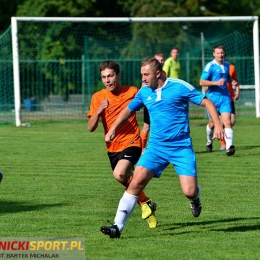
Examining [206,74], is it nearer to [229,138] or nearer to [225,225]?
[229,138]

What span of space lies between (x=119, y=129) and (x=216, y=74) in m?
7.47

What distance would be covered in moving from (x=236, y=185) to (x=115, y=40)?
19546 mm

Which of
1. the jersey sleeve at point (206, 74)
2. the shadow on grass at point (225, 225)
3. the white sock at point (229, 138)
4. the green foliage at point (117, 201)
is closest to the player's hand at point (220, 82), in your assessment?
the jersey sleeve at point (206, 74)

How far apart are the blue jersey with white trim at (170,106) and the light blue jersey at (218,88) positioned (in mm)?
7908

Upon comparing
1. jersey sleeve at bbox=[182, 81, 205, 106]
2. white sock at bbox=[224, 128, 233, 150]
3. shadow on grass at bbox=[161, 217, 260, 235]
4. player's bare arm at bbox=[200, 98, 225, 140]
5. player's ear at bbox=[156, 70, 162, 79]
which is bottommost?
shadow on grass at bbox=[161, 217, 260, 235]

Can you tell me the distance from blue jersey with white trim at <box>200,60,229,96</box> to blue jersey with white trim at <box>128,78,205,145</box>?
8064mm

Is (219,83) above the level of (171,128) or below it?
above

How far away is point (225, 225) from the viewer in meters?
8.79

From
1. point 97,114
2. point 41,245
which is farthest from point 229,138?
point 41,245

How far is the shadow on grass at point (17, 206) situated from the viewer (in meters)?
Answer: 9.92

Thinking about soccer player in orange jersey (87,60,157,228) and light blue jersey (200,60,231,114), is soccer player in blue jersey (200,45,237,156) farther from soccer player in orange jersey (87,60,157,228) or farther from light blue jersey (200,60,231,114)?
soccer player in orange jersey (87,60,157,228)

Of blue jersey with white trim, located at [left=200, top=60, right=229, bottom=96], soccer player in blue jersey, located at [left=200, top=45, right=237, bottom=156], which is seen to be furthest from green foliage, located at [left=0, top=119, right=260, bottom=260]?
blue jersey with white trim, located at [left=200, top=60, right=229, bottom=96]

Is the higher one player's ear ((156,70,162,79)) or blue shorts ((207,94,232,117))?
player's ear ((156,70,162,79))

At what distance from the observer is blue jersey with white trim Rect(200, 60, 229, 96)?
16.3m
